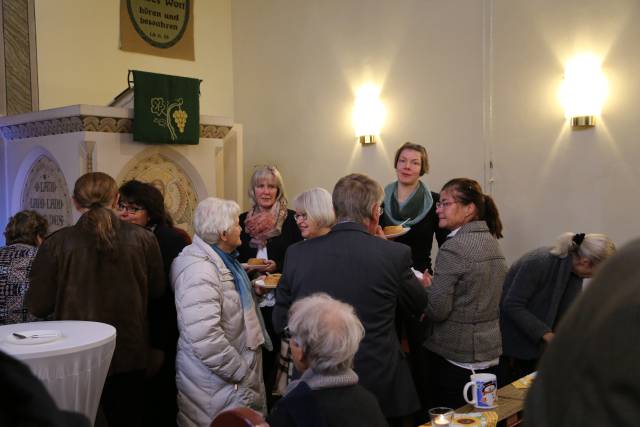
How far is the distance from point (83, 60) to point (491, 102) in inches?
153

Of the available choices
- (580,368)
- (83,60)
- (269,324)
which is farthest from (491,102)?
(580,368)

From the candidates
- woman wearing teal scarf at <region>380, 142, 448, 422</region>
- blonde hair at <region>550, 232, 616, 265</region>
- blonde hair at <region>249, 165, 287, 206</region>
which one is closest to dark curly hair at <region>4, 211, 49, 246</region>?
blonde hair at <region>249, 165, 287, 206</region>

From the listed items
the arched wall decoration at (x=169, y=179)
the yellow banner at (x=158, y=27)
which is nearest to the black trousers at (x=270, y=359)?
the arched wall decoration at (x=169, y=179)

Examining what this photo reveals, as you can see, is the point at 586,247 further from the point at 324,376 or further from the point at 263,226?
the point at 324,376

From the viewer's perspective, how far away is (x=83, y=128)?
5082mm

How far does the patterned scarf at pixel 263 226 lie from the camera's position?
162 inches

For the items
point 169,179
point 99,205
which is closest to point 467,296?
point 99,205

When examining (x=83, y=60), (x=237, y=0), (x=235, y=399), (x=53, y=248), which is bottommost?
(x=235, y=399)

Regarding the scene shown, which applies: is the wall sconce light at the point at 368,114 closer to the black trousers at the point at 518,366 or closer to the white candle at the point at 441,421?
the black trousers at the point at 518,366

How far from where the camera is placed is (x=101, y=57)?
701cm

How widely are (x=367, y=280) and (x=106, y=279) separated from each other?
1.26 meters

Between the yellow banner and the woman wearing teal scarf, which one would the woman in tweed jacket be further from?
the yellow banner

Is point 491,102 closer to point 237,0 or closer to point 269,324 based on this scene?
point 269,324

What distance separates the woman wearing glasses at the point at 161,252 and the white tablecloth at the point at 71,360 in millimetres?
751
